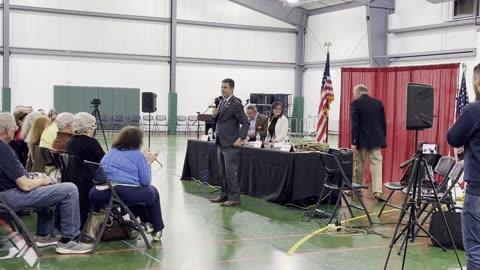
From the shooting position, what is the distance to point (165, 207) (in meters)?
7.00

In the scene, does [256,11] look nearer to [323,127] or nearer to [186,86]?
[186,86]

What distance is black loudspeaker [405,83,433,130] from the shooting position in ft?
14.6

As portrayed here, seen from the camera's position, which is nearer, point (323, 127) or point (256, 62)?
point (323, 127)

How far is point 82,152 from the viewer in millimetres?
4914

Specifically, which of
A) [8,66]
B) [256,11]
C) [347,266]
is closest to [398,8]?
[256,11]

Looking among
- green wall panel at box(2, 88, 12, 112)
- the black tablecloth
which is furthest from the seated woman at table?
green wall panel at box(2, 88, 12, 112)

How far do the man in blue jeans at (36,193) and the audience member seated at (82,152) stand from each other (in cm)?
28

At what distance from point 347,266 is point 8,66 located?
59.5 ft

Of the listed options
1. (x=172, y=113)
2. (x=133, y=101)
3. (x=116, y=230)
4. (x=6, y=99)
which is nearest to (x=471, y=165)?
(x=116, y=230)

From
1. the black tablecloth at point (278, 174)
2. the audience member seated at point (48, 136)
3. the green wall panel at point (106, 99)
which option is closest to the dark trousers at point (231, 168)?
the black tablecloth at point (278, 174)

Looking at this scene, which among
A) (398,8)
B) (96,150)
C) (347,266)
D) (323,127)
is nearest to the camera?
(347,266)

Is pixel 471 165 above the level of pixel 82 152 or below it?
above

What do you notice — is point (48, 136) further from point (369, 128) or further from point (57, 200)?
point (369, 128)

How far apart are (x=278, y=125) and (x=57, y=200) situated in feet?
14.9
